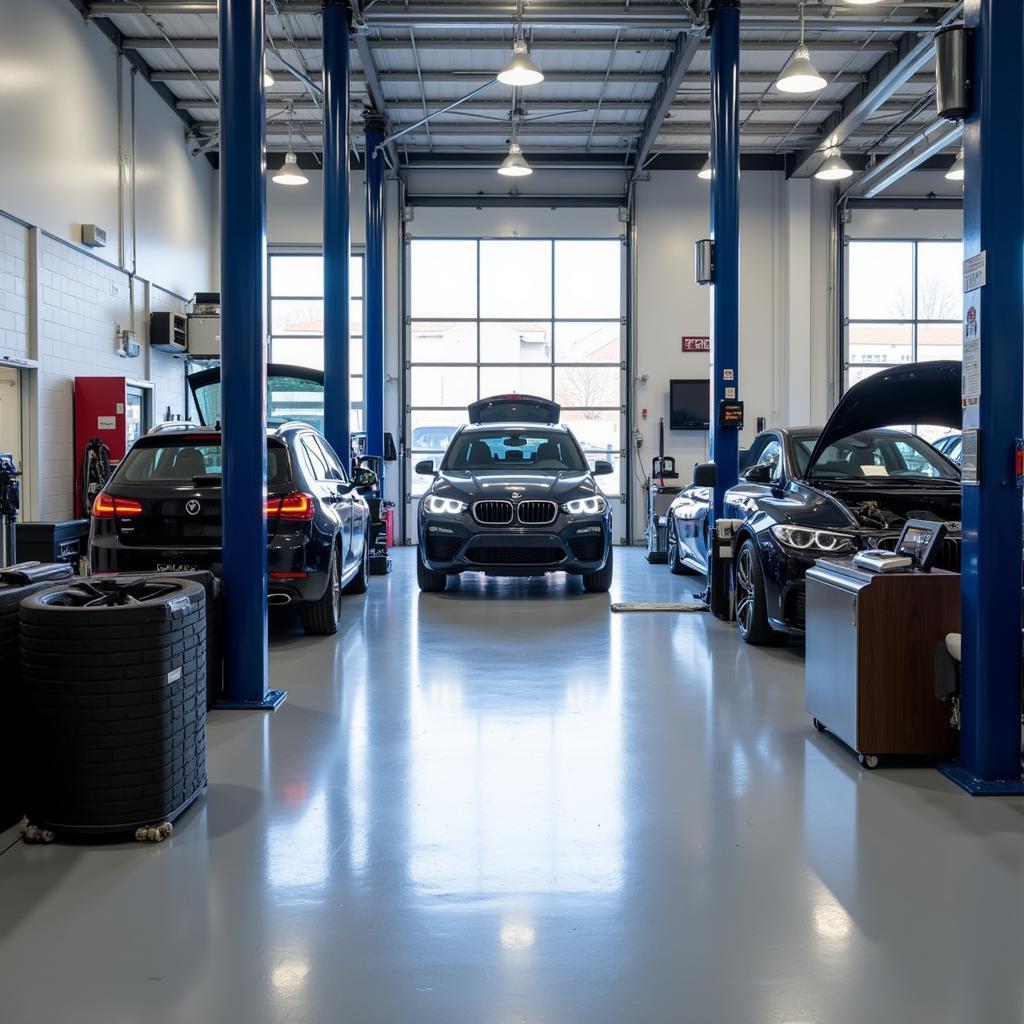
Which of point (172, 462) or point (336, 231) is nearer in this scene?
point (172, 462)

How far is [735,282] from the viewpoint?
8234 mm

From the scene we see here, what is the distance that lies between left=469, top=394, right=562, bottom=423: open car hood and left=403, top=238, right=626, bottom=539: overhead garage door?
272 centimetres

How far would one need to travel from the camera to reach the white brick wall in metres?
9.46

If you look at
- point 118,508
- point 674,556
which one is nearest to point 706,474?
point 674,556

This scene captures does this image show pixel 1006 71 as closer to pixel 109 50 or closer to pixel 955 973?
pixel 955 973

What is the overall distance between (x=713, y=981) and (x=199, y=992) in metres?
1.14

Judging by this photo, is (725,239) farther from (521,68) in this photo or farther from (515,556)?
(515,556)

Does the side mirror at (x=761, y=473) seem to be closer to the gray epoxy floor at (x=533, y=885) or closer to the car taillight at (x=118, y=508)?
the gray epoxy floor at (x=533, y=885)

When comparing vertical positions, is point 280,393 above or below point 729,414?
above

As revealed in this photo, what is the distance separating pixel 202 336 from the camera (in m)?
13.8

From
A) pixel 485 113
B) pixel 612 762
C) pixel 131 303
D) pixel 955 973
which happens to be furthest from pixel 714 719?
pixel 485 113

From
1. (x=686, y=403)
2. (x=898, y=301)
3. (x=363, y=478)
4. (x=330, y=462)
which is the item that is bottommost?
(x=363, y=478)

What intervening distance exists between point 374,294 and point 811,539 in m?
8.54

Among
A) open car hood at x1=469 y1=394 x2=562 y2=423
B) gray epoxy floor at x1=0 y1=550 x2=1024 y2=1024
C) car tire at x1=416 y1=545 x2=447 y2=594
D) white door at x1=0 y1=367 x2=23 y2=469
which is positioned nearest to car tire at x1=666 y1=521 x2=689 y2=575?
open car hood at x1=469 y1=394 x2=562 y2=423
